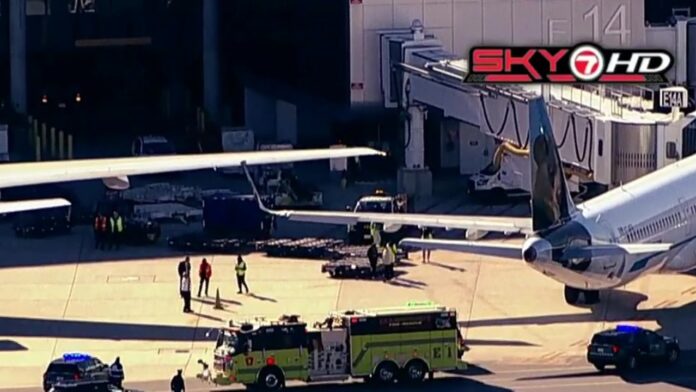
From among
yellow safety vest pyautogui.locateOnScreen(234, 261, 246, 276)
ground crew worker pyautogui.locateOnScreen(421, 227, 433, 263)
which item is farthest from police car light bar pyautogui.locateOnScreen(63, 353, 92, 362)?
A: ground crew worker pyautogui.locateOnScreen(421, 227, 433, 263)

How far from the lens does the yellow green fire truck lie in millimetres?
65500

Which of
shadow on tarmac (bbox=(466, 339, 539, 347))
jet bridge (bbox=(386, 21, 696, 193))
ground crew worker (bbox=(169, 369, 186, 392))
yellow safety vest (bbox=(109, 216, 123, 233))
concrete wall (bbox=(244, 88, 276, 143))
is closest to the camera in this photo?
ground crew worker (bbox=(169, 369, 186, 392))

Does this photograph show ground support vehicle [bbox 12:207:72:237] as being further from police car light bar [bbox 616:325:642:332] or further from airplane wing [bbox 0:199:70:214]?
police car light bar [bbox 616:325:642:332]

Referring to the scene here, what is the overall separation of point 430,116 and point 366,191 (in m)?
5.35

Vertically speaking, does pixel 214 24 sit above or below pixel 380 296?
above

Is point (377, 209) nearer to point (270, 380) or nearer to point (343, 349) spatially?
point (343, 349)

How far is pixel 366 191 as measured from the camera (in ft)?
339

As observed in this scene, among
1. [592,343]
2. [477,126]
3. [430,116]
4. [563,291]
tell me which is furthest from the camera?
[430,116]

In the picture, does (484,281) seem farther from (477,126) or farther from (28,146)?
(28,146)

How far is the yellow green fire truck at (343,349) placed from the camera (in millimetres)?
65500

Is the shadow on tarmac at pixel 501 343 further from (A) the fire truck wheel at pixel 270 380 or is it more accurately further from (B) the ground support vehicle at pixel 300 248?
(B) the ground support vehicle at pixel 300 248

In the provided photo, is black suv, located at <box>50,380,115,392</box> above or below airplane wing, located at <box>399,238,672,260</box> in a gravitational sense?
below

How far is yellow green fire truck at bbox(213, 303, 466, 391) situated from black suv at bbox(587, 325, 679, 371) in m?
4.08

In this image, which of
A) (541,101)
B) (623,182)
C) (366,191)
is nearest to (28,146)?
(366,191)
